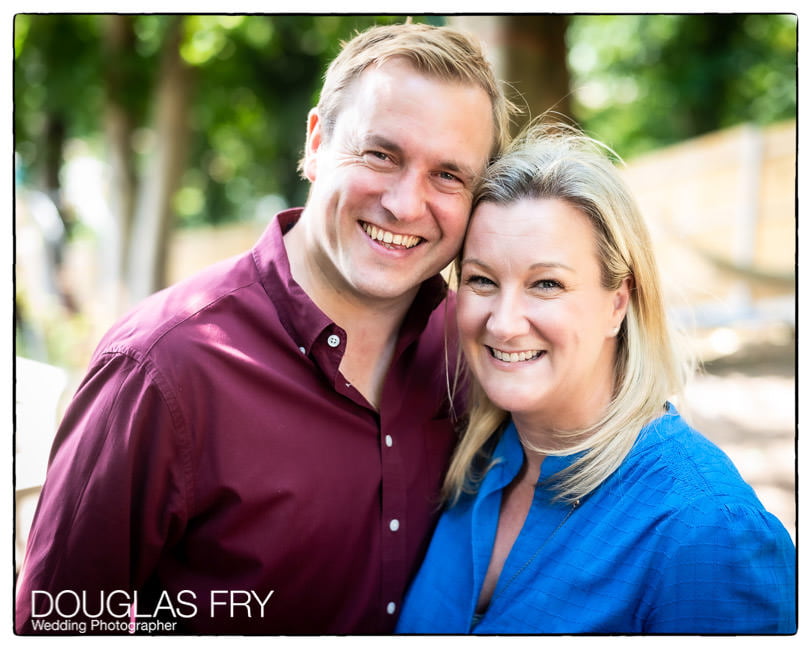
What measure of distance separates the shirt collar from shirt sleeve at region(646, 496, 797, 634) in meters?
0.90

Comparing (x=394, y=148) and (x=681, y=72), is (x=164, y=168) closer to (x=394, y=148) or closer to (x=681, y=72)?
(x=394, y=148)

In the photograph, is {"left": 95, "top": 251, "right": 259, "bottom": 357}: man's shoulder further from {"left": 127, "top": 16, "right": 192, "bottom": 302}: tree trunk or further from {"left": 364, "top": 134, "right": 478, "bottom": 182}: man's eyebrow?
{"left": 127, "top": 16, "right": 192, "bottom": 302}: tree trunk

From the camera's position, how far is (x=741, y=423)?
469 cm

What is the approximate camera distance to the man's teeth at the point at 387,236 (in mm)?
1956

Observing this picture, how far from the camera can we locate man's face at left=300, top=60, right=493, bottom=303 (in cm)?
189

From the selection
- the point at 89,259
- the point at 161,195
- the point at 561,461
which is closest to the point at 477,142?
the point at 561,461

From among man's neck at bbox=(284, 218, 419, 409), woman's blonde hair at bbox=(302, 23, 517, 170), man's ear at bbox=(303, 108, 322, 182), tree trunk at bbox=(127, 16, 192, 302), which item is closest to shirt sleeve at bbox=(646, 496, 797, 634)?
man's neck at bbox=(284, 218, 419, 409)

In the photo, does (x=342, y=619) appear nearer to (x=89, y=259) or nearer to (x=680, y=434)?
(x=680, y=434)

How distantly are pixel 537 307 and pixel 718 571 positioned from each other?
2.24 ft

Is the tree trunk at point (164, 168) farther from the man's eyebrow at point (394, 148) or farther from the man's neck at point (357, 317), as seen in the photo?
the man's eyebrow at point (394, 148)

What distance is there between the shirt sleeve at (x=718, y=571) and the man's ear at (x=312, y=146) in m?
1.31

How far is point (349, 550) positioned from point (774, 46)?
10.8 m

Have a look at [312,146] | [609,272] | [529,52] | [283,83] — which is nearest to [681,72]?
[283,83]

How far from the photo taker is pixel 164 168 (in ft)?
23.0
